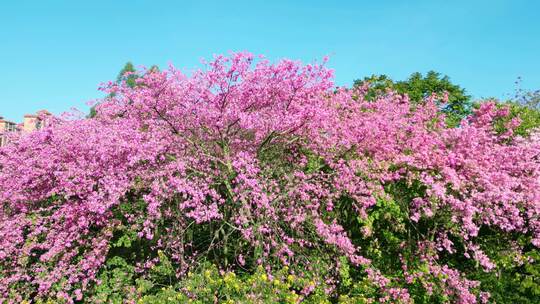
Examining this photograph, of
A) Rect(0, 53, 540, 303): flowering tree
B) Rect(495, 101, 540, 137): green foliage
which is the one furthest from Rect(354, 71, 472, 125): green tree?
Rect(0, 53, 540, 303): flowering tree

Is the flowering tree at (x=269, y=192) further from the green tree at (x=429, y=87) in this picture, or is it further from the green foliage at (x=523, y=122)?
the green tree at (x=429, y=87)

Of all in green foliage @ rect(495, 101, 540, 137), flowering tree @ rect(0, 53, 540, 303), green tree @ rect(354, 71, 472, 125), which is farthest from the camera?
green tree @ rect(354, 71, 472, 125)

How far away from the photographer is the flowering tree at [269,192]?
6207mm

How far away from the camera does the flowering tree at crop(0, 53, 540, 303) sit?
20.4 ft

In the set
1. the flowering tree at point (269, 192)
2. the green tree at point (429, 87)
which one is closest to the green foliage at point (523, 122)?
the flowering tree at point (269, 192)

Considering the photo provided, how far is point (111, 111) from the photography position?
8.47 meters

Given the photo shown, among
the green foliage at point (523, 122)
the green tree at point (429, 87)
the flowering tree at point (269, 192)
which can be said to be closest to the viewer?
the flowering tree at point (269, 192)

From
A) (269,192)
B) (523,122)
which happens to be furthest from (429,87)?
(269,192)

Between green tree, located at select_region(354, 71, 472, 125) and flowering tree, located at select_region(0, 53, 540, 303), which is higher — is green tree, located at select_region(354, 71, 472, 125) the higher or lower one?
the higher one

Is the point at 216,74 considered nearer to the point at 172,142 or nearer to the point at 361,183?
the point at 172,142

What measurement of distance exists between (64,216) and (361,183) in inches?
202

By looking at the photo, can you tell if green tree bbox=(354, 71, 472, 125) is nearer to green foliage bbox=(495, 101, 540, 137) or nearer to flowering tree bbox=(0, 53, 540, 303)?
green foliage bbox=(495, 101, 540, 137)

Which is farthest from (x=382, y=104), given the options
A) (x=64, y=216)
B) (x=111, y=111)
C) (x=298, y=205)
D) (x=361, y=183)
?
(x=64, y=216)

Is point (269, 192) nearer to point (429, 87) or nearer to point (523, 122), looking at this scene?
point (523, 122)
